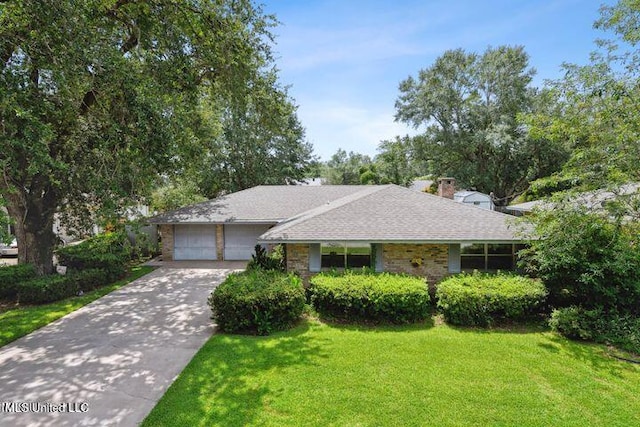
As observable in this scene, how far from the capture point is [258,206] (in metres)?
19.3

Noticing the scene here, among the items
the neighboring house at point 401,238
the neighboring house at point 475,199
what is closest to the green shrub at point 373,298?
the neighboring house at point 401,238

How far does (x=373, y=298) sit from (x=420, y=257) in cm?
282

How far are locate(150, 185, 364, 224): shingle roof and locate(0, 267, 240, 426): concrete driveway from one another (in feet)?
20.5

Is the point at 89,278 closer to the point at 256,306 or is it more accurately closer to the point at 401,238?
the point at 256,306

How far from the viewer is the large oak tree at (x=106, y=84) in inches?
306

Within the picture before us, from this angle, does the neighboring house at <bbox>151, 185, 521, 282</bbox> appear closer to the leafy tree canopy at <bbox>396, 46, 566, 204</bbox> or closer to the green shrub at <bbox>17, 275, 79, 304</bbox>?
the green shrub at <bbox>17, 275, 79, 304</bbox>

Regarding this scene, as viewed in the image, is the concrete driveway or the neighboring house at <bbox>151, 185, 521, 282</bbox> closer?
the concrete driveway

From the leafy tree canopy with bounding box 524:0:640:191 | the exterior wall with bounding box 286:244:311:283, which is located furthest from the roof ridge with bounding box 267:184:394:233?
the leafy tree canopy with bounding box 524:0:640:191

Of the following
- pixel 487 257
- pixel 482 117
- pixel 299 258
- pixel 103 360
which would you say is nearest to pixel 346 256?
pixel 299 258

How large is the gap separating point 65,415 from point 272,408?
344cm

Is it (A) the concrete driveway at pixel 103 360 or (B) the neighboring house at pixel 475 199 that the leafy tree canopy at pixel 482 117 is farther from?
(A) the concrete driveway at pixel 103 360

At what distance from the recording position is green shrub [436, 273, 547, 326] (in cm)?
895

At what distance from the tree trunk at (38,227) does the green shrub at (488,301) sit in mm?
14685

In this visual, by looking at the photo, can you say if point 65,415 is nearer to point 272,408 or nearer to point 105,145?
point 272,408
